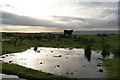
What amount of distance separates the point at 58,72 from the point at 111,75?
1427 centimetres

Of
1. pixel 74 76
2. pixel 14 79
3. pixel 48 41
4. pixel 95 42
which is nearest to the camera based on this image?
pixel 14 79

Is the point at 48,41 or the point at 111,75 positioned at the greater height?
the point at 48,41

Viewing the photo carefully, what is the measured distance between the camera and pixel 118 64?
54.5m

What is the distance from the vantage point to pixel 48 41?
5049 inches

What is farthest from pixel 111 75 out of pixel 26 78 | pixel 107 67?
pixel 26 78

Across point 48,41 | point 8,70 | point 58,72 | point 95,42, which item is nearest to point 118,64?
point 58,72

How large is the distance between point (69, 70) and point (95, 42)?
2540 inches

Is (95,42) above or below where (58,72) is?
above

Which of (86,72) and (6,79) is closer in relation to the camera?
(6,79)

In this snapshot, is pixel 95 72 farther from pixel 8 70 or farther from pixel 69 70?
pixel 8 70

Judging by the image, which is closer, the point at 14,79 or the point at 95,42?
the point at 14,79

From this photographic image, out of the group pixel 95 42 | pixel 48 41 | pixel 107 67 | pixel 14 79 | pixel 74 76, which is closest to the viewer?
pixel 14 79

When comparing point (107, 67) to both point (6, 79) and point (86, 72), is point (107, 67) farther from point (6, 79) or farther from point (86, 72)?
point (6, 79)

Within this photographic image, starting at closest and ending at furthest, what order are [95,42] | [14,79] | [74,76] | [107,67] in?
[14,79] → [74,76] → [107,67] → [95,42]
